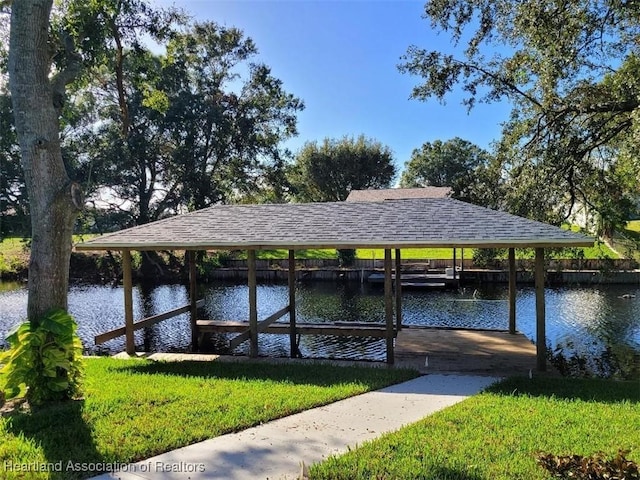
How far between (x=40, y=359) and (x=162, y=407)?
1707 millimetres

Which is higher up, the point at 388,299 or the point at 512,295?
the point at 388,299

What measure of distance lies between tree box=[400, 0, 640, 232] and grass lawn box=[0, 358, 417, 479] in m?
7.24

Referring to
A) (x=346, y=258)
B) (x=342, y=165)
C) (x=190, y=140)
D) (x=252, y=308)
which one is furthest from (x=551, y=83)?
(x=342, y=165)

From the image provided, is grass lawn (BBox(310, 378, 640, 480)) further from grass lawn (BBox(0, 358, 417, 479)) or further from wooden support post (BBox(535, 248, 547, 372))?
wooden support post (BBox(535, 248, 547, 372))

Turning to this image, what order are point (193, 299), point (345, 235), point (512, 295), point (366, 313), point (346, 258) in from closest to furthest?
point (345, 235)
point (512, 295)
point (193, 299)
point (366, 313)
point (346, 258)

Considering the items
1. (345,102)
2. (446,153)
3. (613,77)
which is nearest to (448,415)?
(613,77)

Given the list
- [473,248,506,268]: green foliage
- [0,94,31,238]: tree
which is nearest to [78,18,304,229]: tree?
[0,94,31,238]: tree

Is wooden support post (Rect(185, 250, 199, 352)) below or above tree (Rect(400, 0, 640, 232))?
below

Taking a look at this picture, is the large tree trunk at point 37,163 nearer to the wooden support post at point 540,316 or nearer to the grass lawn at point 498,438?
the grass lawn at point 498,438

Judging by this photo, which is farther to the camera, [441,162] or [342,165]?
[441,162]

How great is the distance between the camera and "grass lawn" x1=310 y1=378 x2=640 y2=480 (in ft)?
12.8

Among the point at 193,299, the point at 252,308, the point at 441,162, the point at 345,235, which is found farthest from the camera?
the point at 441,162

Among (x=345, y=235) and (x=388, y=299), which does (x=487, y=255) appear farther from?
(x=345, y=235)

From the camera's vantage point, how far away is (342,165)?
1719 inches
